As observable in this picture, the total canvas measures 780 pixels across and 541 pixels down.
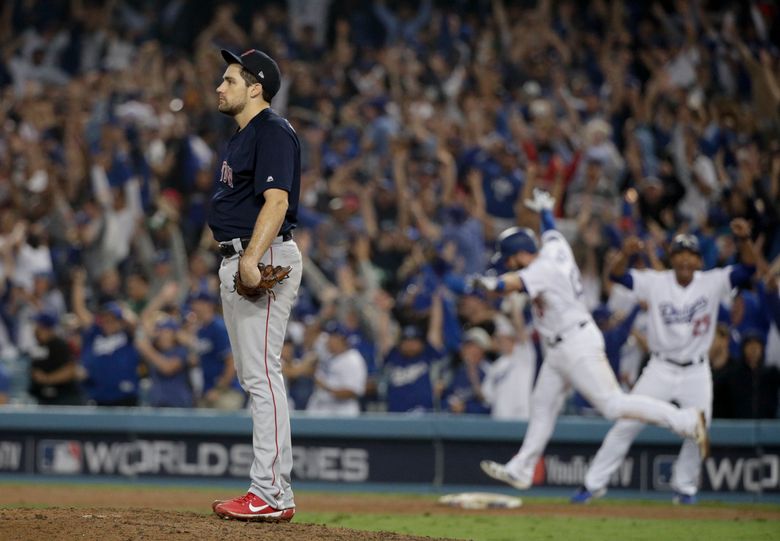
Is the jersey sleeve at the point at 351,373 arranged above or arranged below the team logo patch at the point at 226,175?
below

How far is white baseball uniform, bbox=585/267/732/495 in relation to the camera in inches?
372

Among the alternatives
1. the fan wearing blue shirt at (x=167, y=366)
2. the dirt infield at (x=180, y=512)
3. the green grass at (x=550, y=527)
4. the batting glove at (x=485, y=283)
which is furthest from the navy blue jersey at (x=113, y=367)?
the batting glove at (x=485, y=283)

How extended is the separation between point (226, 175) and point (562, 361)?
12.8 feet

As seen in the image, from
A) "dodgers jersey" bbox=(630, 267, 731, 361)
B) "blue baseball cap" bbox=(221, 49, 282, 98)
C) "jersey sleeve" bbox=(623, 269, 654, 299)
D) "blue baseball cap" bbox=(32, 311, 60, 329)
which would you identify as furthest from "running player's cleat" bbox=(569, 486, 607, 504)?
"blue baseball cap" bbox=(32, 311, 60, 329)

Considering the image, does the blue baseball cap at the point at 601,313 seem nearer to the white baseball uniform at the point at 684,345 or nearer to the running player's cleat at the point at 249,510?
the white baseball uniform at the point at 684,345

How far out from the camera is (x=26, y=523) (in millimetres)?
5766

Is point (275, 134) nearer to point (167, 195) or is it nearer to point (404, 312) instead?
point (404, 312)

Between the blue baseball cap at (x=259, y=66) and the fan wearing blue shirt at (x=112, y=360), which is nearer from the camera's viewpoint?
the blue baseball cap at (x=259, y=66)

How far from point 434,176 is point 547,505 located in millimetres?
5855

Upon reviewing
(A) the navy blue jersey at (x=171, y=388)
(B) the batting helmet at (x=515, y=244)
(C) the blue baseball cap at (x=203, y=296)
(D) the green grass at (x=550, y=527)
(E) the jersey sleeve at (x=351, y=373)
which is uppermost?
(B) the batting helmet at (x=515, y=244)

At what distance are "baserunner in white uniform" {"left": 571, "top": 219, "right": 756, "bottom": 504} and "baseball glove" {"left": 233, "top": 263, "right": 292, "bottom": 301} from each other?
407cm

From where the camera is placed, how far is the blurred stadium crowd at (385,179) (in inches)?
459

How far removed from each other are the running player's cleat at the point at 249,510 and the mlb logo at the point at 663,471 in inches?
214

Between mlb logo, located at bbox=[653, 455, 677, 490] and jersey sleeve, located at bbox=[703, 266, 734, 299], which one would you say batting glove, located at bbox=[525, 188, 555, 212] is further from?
mlb logo, located at bbox=[653, 455, 677, 490]
